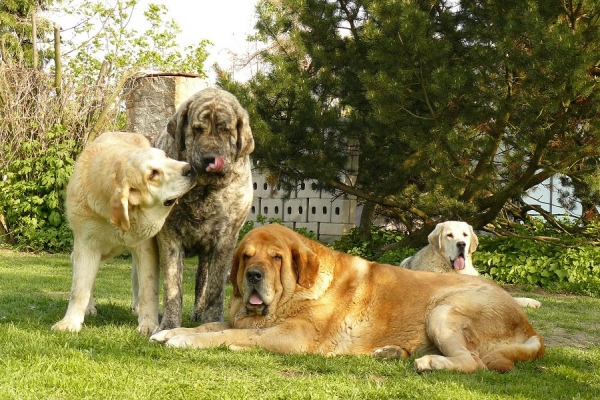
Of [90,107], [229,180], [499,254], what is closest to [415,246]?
[499,254]

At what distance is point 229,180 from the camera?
5578mm

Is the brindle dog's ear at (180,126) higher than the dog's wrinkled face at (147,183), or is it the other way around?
the brindle dog's ear at (180,126)

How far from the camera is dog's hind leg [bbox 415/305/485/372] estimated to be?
433 cm

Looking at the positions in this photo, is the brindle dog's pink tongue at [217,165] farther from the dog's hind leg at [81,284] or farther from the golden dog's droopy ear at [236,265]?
the dog's hind leg at [81,284]

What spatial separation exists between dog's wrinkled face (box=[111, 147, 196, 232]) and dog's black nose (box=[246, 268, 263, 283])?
823 millimetres

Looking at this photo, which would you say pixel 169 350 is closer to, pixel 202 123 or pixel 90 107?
pixel 202 123

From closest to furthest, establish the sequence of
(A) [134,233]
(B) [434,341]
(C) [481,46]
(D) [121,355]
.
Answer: (D) [121,355] → (B) [434,341] → (A) [134,233] → (C) [481,46]

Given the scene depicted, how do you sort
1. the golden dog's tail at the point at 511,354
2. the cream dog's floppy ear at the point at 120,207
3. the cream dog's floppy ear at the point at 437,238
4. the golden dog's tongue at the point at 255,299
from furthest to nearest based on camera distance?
the cream dog's floppy ear at the point at 437,238 → the cream dog's floppy ear at the point at 120,207 → the golden dog's tongue at the point at 255,299 → the golden dog's tail at the point at 511,354

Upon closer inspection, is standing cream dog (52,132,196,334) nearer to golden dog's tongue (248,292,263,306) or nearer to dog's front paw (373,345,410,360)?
golden dog's tongue (248,292,263,306)

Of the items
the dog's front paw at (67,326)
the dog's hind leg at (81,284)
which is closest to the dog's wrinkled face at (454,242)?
the dog's hind leg at (81,284)

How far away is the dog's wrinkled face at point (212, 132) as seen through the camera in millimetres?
5375

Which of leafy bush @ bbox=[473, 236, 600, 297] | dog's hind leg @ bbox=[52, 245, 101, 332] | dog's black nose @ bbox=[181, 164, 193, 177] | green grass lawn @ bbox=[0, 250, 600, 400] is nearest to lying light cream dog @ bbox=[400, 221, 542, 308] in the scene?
leafy bush @ bbox=[473, 236, 600, 297]

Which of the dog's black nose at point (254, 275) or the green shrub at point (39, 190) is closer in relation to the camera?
the dog's black nose at point (254, 275)

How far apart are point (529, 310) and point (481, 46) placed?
3947mm
